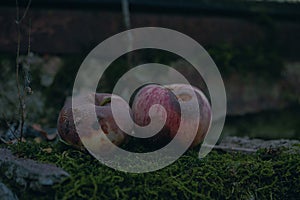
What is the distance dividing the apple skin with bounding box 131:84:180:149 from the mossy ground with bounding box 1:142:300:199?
0.13 metres

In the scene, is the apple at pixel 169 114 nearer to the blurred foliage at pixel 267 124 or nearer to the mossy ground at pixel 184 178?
the mossy ground at pixel 184 178

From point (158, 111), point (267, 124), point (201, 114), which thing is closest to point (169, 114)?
point (158, 111)

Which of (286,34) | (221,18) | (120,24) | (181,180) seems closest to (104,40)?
(120,24)

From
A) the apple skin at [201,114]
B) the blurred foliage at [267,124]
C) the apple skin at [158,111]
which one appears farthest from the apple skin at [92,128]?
the blurred foliage at [267,124]

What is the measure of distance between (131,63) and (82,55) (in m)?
0.33

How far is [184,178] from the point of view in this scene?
142cm

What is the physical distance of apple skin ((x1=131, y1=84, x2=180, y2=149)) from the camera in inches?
66.5

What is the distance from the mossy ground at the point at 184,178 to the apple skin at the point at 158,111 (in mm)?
129

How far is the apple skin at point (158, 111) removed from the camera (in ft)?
5.54

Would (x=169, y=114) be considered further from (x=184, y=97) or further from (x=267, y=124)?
(x=267, y=124)

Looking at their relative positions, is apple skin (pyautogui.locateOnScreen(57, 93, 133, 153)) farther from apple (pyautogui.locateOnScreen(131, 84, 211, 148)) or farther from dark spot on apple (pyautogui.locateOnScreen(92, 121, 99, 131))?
apple (pyautogui.locateOnScreen(131, 84, 211, 148))

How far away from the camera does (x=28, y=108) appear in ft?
8.56

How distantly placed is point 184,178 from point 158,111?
0.36 m

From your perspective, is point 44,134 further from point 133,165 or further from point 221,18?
point 221,18
